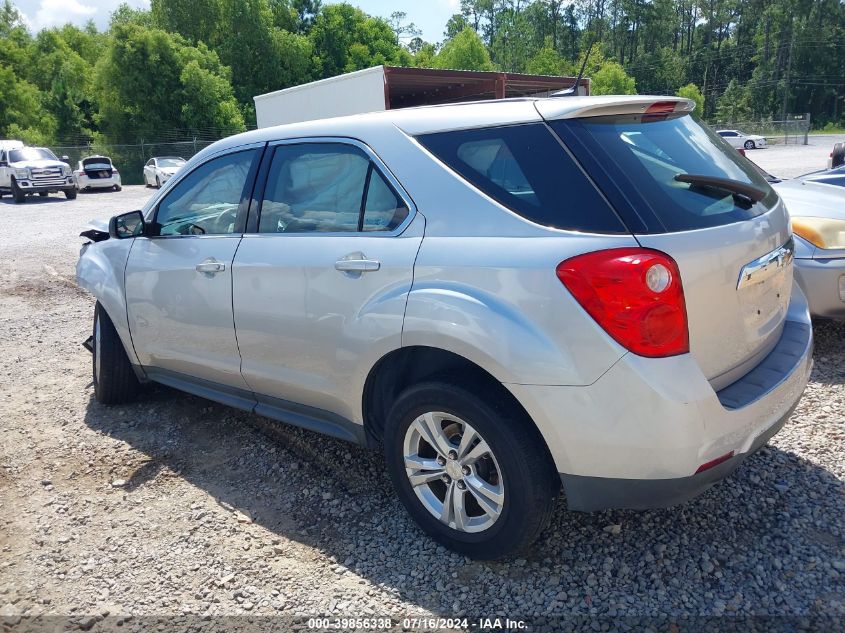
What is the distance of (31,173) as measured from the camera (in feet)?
77.1

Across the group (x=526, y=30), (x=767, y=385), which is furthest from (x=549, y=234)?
(x=526, y=30)

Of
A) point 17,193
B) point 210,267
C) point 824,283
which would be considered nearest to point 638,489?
point 210,267

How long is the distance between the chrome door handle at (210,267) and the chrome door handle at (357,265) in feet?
2.75

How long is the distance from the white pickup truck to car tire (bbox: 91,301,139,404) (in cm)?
2244

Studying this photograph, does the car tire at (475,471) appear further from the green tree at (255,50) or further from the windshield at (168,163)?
the green tree at (255,50)

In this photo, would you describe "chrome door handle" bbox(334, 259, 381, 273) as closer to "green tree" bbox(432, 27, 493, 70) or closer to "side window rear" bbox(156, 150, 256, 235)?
"side window rear" bbox(156, 150, 256, 235)

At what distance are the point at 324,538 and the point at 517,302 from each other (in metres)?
1.45

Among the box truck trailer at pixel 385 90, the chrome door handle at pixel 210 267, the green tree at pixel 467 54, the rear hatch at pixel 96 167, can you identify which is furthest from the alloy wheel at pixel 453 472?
the green tree at pixel 467 54

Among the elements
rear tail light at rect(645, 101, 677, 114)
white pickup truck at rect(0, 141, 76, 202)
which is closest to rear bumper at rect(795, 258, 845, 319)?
rear tail light at rect(645, 101, 677, 114)

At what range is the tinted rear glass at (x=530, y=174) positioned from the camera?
94.5 inches

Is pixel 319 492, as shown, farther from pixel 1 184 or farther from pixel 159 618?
pixel 1 184

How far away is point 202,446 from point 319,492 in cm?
99

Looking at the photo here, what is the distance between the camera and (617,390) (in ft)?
7.41

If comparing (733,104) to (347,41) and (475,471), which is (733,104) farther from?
(475,471)
